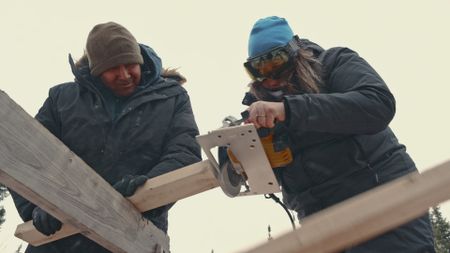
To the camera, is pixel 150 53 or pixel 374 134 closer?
pixel 374 134

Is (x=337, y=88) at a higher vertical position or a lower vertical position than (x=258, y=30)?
lower

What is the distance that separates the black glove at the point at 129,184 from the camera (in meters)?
2.81

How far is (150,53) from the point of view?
3.54 m

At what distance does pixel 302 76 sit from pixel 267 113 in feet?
1.71

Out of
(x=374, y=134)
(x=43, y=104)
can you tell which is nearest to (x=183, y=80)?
(x=43, y=104)

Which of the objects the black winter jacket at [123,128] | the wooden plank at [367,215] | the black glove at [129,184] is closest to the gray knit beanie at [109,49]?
the black winter jacket at [123,128]

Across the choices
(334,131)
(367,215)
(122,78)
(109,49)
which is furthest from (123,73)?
(367,215)

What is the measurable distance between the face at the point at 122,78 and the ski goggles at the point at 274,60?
782mm

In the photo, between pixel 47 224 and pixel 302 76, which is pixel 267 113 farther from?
pixel 47 224

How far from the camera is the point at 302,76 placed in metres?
2.86

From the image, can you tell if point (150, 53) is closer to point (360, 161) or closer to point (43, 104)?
point (43, 104)

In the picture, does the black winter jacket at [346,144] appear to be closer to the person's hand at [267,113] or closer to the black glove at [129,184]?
the person's hand at [267,113]

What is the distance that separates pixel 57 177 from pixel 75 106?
880 millimetres

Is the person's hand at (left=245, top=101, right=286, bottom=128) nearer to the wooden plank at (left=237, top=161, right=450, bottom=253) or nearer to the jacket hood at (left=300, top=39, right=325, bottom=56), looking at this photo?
the jacket hood at (left=300, top=39, right=325, bottom=56)
